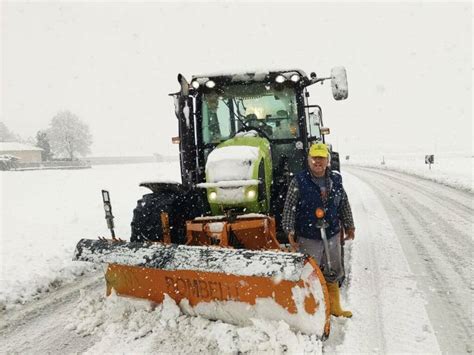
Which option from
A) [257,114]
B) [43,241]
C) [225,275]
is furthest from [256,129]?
[43,241]

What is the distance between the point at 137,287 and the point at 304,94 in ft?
10.2

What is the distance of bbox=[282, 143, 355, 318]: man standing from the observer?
3.73m

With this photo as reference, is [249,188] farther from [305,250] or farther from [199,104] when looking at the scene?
[199,104]

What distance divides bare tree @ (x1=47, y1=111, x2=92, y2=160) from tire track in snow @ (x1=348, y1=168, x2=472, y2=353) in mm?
67799

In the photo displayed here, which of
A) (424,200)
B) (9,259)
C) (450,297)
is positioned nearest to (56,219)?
(9,259)

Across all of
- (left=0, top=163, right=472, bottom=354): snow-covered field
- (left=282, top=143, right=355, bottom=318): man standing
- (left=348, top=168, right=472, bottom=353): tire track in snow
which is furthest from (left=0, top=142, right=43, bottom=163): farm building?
(left=282, top=143, right=355, bottom=318): man standing

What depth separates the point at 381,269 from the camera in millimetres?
5074

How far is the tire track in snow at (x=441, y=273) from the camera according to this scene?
133 inches

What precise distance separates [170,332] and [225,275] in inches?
26.2

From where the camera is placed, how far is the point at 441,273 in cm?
487

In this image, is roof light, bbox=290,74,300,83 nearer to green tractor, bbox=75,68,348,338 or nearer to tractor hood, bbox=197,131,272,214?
green tractor, bbox=75,68,348,338

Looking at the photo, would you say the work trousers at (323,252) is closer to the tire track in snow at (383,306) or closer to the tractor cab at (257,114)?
the tire track in snow at (383,306)

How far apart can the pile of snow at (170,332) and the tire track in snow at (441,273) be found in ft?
3.96

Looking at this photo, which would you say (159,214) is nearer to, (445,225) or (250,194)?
(250,194)
